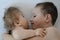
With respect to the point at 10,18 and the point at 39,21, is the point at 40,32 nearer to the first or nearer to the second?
the point at 39,21

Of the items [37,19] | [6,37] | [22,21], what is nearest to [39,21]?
[37,19]

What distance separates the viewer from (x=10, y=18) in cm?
133

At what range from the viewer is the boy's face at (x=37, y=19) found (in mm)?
1348

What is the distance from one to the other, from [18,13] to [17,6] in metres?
0.11

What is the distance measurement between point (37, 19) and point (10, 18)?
0.66ft

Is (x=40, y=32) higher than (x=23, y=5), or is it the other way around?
(x=23, y=5)

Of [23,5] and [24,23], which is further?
[23,5]

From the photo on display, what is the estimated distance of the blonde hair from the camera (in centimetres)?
132

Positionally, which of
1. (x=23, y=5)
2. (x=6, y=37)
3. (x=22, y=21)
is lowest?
(x=6, y=37)

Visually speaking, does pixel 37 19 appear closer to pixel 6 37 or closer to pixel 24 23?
pixel 24 23

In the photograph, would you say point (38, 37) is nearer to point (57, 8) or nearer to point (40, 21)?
point (40, 21)

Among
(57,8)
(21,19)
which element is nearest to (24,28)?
(21,19)

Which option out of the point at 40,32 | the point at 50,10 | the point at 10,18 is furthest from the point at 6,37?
the point at 50,10

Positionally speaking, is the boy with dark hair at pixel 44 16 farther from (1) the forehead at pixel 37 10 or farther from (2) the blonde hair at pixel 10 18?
(2) the blonde hair at pixel 10 18
